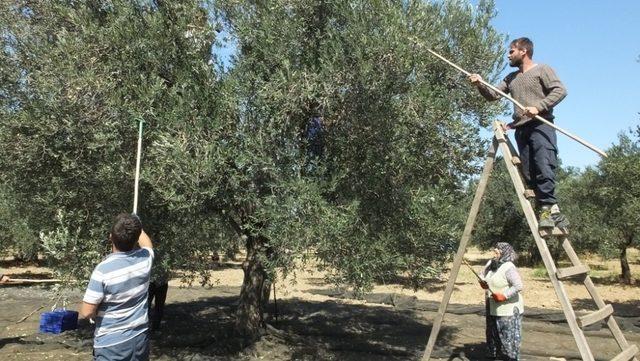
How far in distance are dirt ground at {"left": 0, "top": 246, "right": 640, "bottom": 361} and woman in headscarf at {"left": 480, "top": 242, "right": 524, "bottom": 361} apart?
1.67m

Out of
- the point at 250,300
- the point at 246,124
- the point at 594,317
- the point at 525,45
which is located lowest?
the point at 250,300

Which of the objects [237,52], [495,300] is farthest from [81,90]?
[495,300]

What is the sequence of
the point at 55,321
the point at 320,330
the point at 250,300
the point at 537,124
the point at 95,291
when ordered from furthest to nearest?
the point at 320,330
the point at 55,321
the point at 250,300
the point at 537,124
the point at 95,291

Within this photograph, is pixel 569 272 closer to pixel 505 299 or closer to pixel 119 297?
pixel 505 299

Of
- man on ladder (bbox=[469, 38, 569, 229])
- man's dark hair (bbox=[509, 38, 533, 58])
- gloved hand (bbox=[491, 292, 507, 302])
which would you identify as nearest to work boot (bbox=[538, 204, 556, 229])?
man on ladder (bbox=[469, 38, 569, 229])

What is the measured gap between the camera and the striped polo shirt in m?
4.24

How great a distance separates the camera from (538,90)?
594 cm

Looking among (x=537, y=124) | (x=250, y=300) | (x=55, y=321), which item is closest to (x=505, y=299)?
(x=537, y=124)

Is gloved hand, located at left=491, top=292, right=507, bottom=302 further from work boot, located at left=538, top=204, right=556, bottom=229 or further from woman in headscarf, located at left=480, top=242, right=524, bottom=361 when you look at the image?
work boot, located at left=538, top=204, right=556, bottom=229

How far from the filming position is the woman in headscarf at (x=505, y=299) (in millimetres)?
8836

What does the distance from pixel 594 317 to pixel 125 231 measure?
479 centimetres

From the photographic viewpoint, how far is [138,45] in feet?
24.3

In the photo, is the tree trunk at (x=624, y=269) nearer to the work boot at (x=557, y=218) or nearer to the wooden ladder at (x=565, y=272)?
the wooden ladder at (x=565, y=272)

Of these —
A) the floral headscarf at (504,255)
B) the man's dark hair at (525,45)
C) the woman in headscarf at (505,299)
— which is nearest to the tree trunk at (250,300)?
the woman in headscarf at (505,299)
